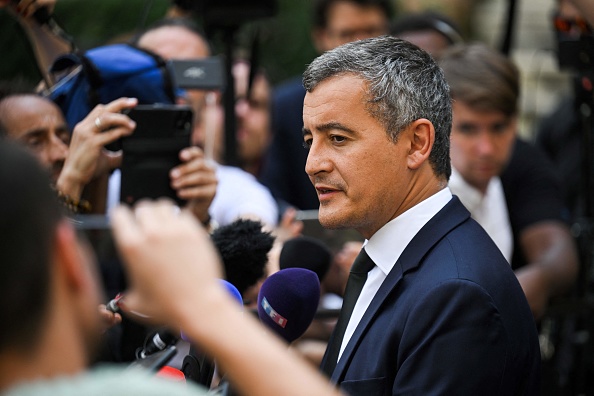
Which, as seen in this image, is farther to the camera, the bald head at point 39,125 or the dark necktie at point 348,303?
the bald head at point 39,125

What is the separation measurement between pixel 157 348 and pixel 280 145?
2793mm

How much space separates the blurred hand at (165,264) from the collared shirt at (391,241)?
1189mm

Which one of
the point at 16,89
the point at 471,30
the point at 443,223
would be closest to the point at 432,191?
the point at 443,223

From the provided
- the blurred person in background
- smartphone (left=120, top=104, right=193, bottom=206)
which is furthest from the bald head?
the blurred person in background

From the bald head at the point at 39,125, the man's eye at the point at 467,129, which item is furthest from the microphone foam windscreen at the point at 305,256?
the man's eye at the point at 467,129

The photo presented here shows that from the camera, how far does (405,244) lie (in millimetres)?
2475

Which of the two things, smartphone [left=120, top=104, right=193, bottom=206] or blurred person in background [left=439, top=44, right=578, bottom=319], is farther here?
blurred person in background [left=439, top=44, right=578, bottom=319]

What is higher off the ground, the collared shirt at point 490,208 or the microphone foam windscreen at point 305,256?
the microphone foam windscreen at point 305,256

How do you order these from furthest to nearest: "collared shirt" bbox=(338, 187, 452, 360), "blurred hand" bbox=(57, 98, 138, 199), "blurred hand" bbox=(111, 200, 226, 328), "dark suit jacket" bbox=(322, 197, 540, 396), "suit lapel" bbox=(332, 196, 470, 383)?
"blurred hand" bbox=(57, 98, 138, 199) → "collared shirt" bbox=(338, 187, 452, 360) → "suit lapel" bbox=(332, 196, 470, 383) → "dark suit jacket" bbox=(322, 197, 540, 396) → "blurred hand" bbox=(111, 200, 226, 328)

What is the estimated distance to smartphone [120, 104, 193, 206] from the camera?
340 cm

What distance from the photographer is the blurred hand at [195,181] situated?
136 inches

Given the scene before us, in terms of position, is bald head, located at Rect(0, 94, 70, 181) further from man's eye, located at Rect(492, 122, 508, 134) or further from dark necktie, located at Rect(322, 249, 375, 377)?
man's eye, located at Rect(492, 122, 508, 134)

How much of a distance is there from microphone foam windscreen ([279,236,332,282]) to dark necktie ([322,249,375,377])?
5.6 inches

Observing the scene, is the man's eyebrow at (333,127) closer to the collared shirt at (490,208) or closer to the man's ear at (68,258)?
the man's ear at (68,258)
